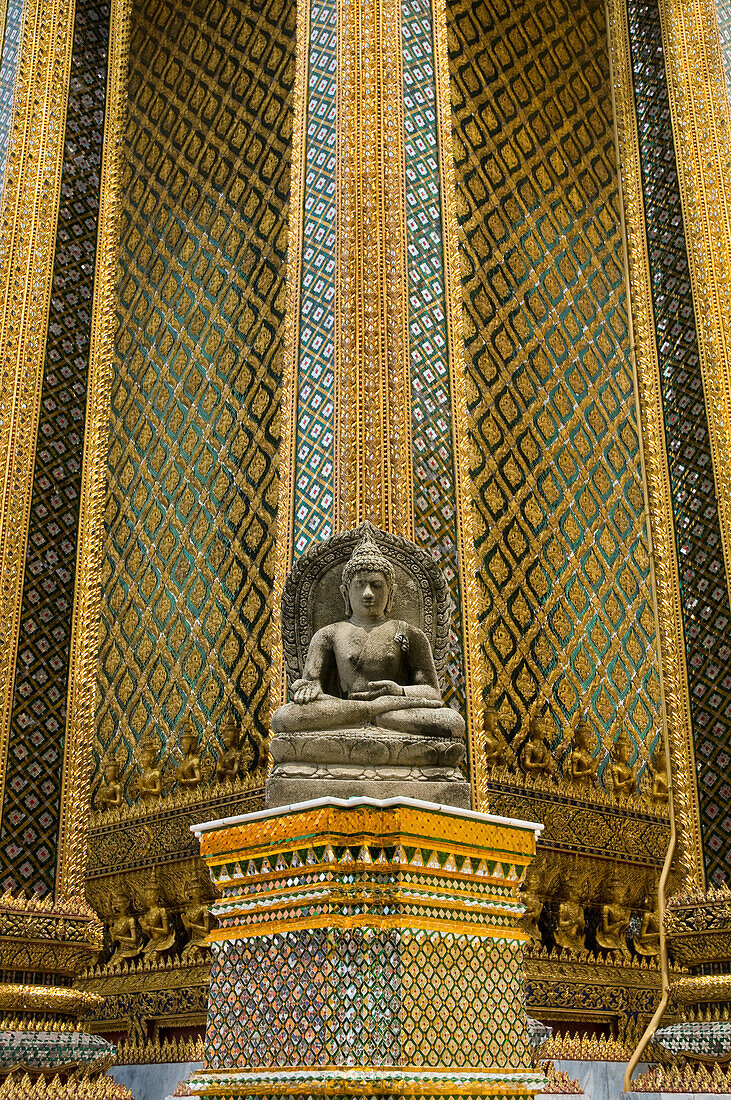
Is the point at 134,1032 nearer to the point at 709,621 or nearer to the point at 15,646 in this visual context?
the point at 15,646

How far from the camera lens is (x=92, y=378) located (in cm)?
721

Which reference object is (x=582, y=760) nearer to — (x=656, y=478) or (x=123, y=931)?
(x=656, y=478)

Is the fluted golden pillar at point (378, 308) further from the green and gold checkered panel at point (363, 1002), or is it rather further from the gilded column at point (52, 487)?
the green and gold checkered panel at point (363, 1002)

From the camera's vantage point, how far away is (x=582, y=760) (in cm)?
783

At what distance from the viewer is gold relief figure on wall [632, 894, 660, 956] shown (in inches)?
305

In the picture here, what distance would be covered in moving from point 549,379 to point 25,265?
3573 millimetres

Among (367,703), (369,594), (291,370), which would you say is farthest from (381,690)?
(291,370)

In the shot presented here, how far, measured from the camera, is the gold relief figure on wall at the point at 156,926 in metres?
7.62

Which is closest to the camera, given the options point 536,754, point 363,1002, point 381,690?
point 363,1002

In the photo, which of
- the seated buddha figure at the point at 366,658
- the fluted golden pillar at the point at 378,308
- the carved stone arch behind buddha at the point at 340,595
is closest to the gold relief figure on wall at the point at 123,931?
the fluted golden pillar at the point at 378,308

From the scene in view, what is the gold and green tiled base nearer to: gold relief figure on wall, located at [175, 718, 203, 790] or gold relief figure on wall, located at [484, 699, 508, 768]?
gold relief figure on wall, located at [484, 699, 508, 768]

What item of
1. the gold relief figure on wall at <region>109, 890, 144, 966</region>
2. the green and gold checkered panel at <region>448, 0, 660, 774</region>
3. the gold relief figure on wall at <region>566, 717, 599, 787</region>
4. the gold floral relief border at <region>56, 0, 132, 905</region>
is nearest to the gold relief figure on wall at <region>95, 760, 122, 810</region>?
the gold relief figure on wall at <region>109, 890, 144, 966</region>

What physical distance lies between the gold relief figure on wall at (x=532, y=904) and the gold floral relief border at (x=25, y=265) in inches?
111

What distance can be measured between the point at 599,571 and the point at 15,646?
404 cm
